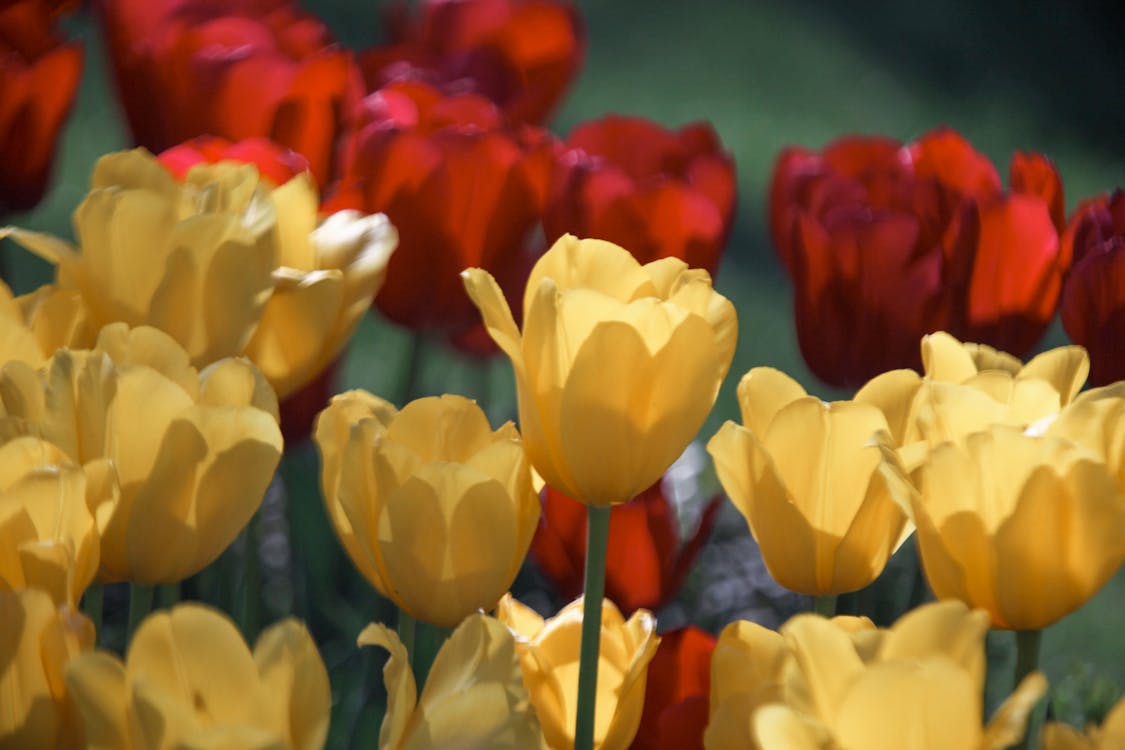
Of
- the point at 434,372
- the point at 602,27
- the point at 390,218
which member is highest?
the point at 390,218

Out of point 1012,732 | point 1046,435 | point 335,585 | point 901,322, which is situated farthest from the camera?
point 335,585

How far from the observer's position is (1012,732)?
361 millimetres

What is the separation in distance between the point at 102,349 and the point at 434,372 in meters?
0.94

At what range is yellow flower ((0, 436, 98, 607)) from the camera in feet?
1.36

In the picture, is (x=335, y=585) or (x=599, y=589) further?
(x=335, y=585)

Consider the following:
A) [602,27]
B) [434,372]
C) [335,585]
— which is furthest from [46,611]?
[602,27]

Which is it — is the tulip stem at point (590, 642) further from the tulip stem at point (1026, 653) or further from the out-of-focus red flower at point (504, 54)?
the out-of-focus red flower at point (504, 54)

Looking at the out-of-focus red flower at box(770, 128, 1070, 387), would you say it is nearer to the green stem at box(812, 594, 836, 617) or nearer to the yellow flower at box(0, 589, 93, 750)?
the green stem at box(812, 594, 836, 617)

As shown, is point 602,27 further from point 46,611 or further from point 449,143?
point 46,611

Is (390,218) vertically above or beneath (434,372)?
above

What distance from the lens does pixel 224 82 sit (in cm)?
78

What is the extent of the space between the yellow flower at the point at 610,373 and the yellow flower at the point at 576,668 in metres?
0.05

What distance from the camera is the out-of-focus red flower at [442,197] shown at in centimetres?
74

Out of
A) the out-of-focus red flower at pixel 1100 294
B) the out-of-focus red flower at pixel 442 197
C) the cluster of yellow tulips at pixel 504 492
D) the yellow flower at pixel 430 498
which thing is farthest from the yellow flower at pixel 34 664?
the out-of-focus red flower at pixel 1100 294
